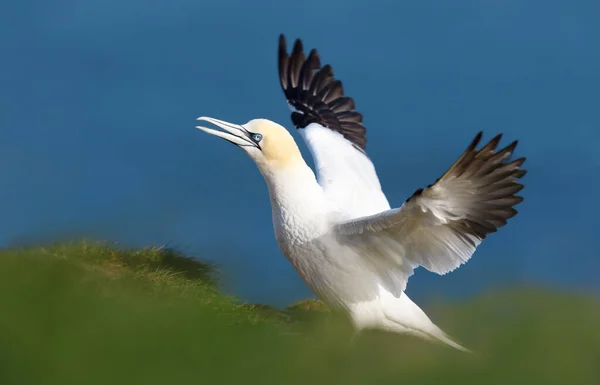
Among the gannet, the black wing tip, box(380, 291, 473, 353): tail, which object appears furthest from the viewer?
the black wing tip

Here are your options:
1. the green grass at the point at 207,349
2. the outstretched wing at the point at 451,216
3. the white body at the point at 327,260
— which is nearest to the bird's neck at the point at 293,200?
the white body at the point at 327,260

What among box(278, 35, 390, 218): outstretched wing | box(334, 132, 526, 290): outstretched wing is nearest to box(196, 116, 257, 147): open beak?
box(334, 132, 526, 290): outstretched wing

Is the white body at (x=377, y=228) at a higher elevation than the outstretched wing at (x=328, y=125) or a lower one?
lower

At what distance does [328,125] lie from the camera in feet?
35.9

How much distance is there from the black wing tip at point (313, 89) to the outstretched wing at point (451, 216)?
167 inches

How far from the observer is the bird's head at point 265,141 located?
287 inches

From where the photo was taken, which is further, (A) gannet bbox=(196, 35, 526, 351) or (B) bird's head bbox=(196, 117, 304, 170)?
(B) bird's head bbox=(196, 117, 304, 170)

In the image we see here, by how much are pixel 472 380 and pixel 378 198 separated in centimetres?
720

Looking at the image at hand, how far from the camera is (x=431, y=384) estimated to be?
6.53ft

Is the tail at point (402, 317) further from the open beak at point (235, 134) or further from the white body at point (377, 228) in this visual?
the open beak at point (235, 134)

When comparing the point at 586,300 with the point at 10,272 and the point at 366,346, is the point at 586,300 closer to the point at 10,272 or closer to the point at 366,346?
the point at 366,346

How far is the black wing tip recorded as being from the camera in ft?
36.7

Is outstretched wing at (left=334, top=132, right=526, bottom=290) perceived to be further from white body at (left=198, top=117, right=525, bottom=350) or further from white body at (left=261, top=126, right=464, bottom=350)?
white body at (left=261, top=126, right=464, bottom=350)

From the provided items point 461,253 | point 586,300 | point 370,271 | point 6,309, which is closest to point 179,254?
point 370,271
